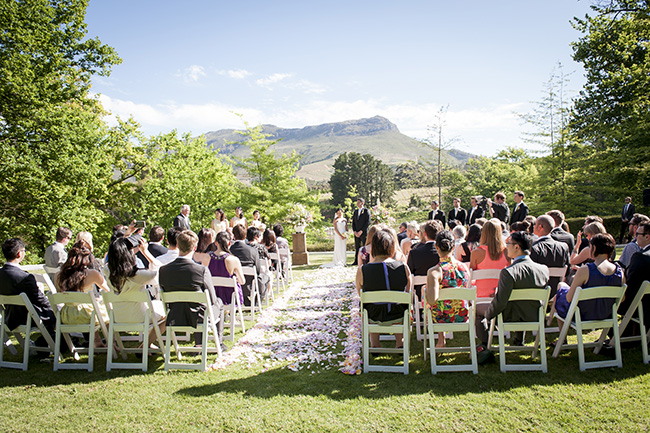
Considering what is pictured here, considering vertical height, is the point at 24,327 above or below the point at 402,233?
below

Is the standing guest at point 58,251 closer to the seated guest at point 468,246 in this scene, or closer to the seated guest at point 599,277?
the seated guest at point 468,246

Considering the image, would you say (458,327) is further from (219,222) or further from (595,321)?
(219,222)

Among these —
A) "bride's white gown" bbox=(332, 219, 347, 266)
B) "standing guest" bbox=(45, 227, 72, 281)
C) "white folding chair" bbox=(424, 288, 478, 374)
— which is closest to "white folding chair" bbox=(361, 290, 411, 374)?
"white folding chair" bbox=(424, 288, 478, 374)

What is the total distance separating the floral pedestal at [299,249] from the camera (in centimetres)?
1413

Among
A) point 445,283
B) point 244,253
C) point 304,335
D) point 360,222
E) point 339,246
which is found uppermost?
point 360,222

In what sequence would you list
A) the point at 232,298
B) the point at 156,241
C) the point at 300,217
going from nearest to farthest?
the point at 232,298, the point at 156,241, the point at 300,217

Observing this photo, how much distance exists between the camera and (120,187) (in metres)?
22.7

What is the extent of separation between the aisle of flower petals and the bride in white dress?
12.8 ft

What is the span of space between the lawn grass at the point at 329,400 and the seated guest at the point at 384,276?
0.66 meters

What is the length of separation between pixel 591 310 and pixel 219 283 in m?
4.60

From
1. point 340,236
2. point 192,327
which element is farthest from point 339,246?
point 192,327

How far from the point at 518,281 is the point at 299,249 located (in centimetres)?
1056

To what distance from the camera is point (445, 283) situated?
15.1 ft

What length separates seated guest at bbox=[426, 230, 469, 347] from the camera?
4.39 m
